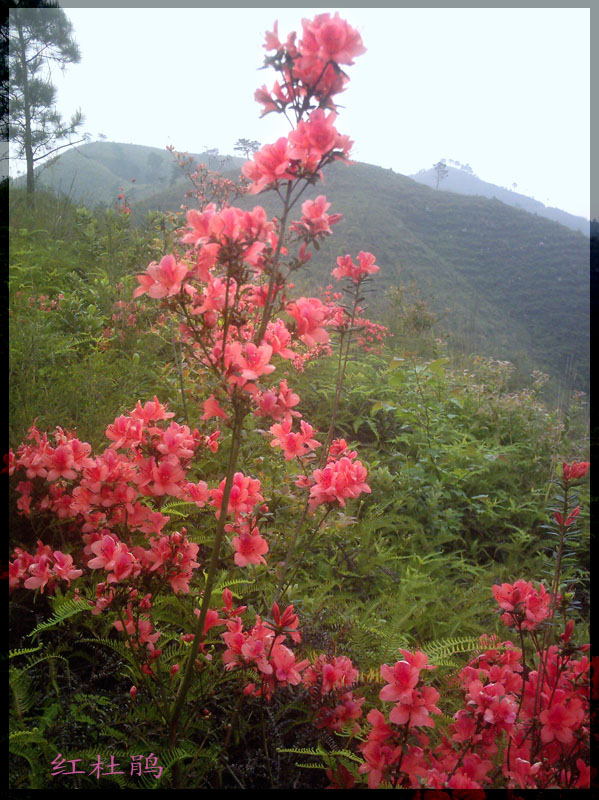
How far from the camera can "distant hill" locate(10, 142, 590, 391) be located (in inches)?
Result: 743

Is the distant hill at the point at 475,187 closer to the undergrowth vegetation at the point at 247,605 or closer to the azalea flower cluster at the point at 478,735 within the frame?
the undergrowth vegetation at the point at 247,605

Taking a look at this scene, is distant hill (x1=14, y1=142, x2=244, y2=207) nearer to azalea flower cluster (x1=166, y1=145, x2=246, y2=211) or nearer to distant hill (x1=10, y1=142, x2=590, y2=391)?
distant hill (x1=10, y1=142, x2=590, y2=391)

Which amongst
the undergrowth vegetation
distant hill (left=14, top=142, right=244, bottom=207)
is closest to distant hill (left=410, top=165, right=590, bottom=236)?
distant hill (left=14, top=142, right=244, bottom=207)

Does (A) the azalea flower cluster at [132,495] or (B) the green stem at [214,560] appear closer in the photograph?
(B) the green stem at [214,560]

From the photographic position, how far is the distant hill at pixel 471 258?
18875mm

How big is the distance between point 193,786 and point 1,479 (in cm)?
127

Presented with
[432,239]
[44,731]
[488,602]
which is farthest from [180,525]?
[432,239]

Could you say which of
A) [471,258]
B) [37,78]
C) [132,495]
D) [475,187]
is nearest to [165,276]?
[132,495]

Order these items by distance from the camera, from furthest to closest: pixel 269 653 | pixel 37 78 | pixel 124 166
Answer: pixel 124 166, pixel 37 78, pixel 269 653

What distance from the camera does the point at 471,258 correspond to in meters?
26.7

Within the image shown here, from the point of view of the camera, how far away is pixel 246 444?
274 centimetres

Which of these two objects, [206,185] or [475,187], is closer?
[206,185]

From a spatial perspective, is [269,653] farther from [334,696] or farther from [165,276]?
[165,276]

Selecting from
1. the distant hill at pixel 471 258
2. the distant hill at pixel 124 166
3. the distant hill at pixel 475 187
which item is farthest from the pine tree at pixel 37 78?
the distant hill at pixel 475 187
